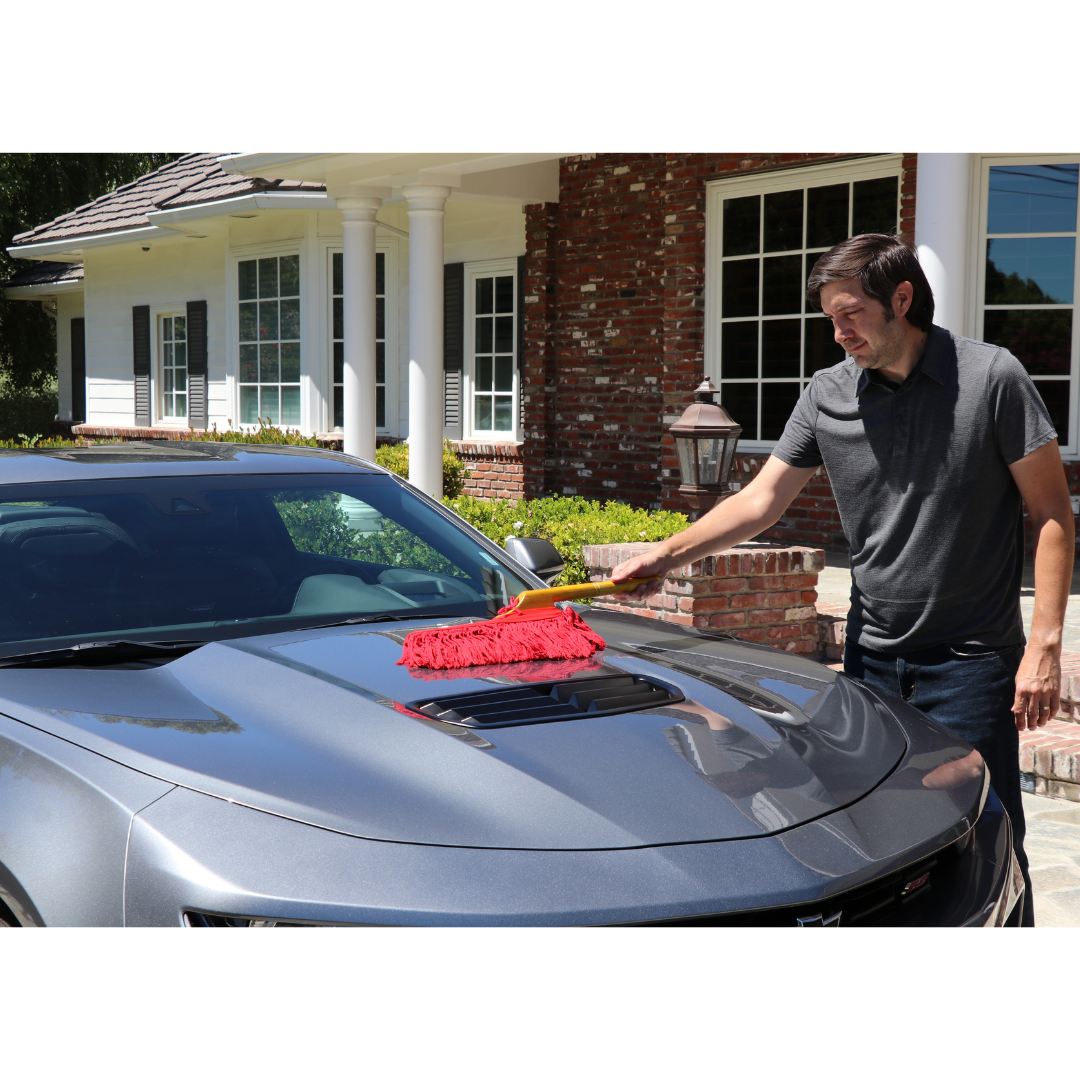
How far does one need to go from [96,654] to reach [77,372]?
71.8 feet

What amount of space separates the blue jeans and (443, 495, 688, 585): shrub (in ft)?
10.7

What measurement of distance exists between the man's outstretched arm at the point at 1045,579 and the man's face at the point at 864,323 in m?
0.40

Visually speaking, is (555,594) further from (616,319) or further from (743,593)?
(616,319)

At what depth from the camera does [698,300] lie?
1057 cm

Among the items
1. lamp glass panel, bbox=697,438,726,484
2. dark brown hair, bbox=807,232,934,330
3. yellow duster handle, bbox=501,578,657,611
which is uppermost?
dark brown hair, bbox=807,232,934,330

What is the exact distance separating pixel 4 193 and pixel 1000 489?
26365 mm

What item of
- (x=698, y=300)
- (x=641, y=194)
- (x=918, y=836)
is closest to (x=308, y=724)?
(x=918, y=836)

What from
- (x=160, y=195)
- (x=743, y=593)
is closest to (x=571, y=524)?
(x=743, y=593)

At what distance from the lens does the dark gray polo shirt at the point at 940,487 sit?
2709mm

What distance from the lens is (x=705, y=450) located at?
6559 mm

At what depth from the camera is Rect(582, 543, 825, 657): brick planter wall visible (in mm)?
5777

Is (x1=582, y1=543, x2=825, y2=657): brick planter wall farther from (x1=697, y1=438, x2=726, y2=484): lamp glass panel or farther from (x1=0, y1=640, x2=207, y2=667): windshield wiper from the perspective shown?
(x1=0, y1=640, x2=207, y2=667): windshield wiper

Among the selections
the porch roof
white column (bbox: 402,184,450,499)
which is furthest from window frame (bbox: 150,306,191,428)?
white column (bbox: 402,184,450,499)

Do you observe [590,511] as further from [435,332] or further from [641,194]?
[641,194]
